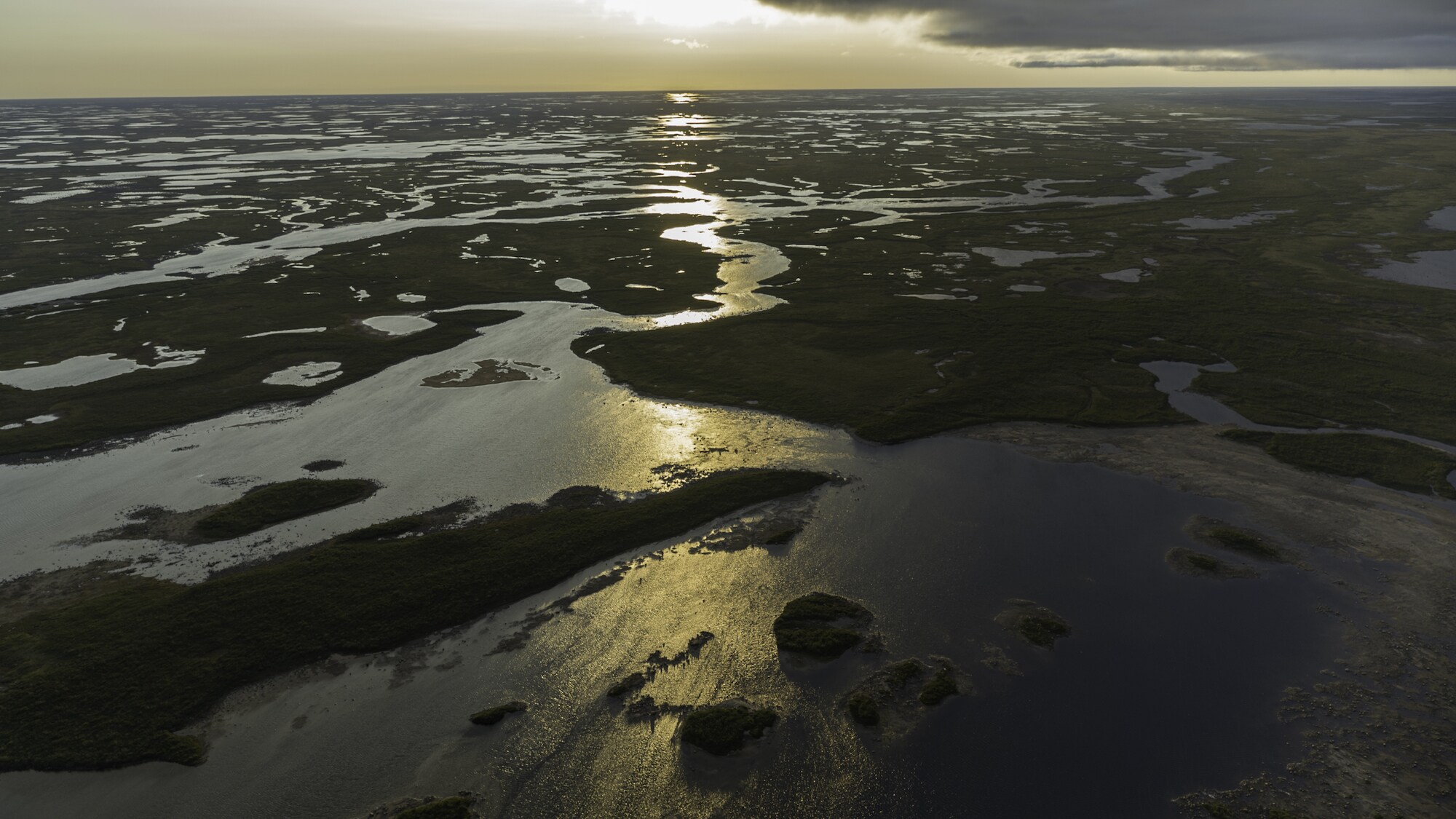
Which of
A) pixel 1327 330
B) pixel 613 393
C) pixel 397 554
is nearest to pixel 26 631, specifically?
pixel 397 554

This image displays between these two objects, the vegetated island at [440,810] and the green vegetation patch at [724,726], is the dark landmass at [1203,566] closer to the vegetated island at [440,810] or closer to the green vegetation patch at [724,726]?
the green vegetation patch at [724,726]

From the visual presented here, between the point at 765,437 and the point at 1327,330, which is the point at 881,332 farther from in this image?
the point at 1327,330

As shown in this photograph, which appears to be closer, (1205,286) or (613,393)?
(613,393)

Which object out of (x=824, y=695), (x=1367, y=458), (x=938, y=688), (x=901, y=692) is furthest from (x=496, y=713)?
(x=1367, y=458)

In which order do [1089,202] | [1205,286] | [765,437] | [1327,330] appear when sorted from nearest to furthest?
[765,437]
[1327,330]
[1205,286]
[1089,202]

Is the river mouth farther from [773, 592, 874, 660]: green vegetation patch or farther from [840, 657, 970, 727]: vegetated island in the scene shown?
[773, 592, 874, 660]: green vegetation patch

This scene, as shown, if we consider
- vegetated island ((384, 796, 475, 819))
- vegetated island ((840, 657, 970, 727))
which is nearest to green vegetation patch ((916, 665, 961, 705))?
vegetated island ((840, 657, 970, 727))
